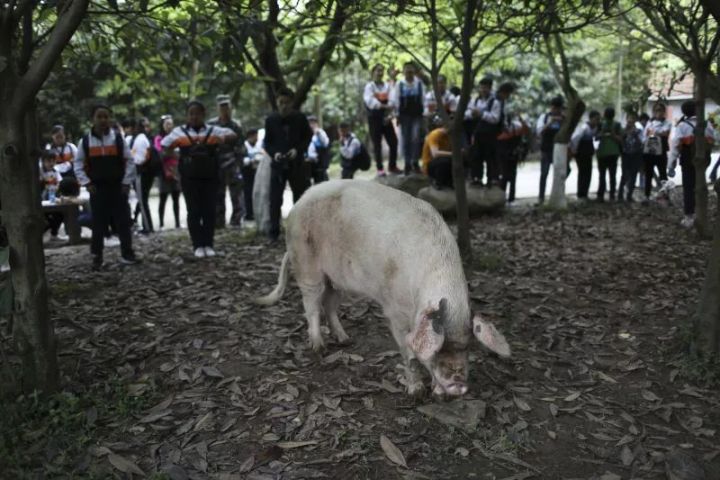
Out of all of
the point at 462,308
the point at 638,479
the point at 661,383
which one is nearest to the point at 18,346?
the point at 462,308

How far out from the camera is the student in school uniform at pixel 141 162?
11.8 m

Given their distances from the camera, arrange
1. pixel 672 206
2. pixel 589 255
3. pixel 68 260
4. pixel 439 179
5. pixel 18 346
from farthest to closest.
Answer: pixel 672 206
pixel 439 179
pixel 68 260
pixel 589 255
pixel 18 346

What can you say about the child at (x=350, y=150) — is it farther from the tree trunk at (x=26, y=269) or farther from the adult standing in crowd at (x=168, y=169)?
the tree trunk at (x=26, y=269)

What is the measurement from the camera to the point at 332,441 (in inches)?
163

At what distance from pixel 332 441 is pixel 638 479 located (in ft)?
5.83

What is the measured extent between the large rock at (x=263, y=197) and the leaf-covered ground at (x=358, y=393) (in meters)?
3.05

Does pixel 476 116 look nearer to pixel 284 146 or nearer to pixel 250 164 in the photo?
pixel 284 146

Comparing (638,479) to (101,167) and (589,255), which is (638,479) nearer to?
(589,255)

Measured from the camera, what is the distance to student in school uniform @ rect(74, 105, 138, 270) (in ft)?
26.3

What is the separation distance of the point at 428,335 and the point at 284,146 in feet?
21.0

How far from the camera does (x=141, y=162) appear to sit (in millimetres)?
11836

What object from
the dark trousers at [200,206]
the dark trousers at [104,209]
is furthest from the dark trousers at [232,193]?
the dark trousers at [104,209]

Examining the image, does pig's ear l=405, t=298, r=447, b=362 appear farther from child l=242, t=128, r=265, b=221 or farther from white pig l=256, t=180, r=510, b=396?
child l=242, t=128, r=265, b=221

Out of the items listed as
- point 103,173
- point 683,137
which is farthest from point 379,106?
point 103,173
